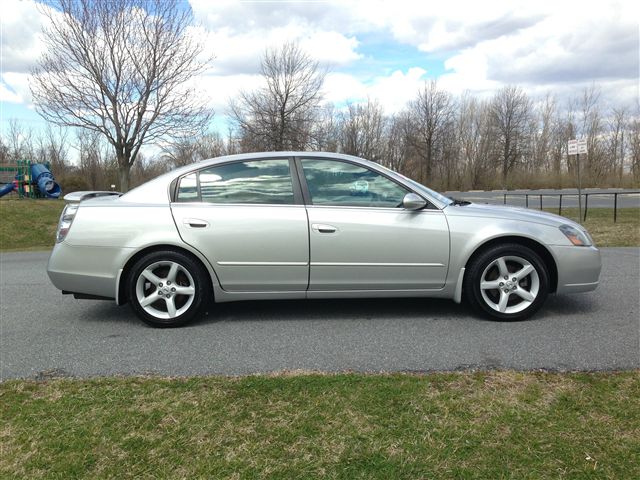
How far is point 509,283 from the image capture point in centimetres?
420

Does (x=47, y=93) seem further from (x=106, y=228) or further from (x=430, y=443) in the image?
(x=430, y=443)

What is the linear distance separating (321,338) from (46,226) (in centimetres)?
1702

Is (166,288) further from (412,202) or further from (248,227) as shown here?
(412,202)

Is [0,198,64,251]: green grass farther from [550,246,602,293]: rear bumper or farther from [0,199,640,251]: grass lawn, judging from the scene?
[550,246,602,293]: rear bumper

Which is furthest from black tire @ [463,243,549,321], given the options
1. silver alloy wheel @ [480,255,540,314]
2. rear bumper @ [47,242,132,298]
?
rear bumper @ [47,242,132,298]

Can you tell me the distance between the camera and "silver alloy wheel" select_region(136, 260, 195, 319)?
4.15 m

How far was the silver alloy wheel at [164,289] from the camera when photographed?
4148 mm

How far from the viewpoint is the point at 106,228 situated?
13.6 ft

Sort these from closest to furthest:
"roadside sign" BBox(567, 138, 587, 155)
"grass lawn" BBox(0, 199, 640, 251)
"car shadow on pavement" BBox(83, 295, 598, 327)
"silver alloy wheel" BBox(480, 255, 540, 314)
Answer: "silver alloy wheel" BBox(480, 255, 540, 314)
"car shadow on pavement" BBox(83, 295, 598, 327)
"grass lawn" BBox(0, 199, 640, 251)
"roadside sign" BBox(567, 138, 587, 155)

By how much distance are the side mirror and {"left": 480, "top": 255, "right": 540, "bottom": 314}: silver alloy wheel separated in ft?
2.72

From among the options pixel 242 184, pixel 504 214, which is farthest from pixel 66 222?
pixel 504 214

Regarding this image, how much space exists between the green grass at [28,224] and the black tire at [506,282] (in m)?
14.2

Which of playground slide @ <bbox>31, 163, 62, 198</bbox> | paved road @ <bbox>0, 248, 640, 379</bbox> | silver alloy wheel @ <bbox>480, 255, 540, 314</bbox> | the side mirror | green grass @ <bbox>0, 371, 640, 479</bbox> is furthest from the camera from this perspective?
playground slide @ <bbox>31, 163, 62, 198</bbox>

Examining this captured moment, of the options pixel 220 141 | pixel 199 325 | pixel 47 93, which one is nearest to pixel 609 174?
pixel 220 141
